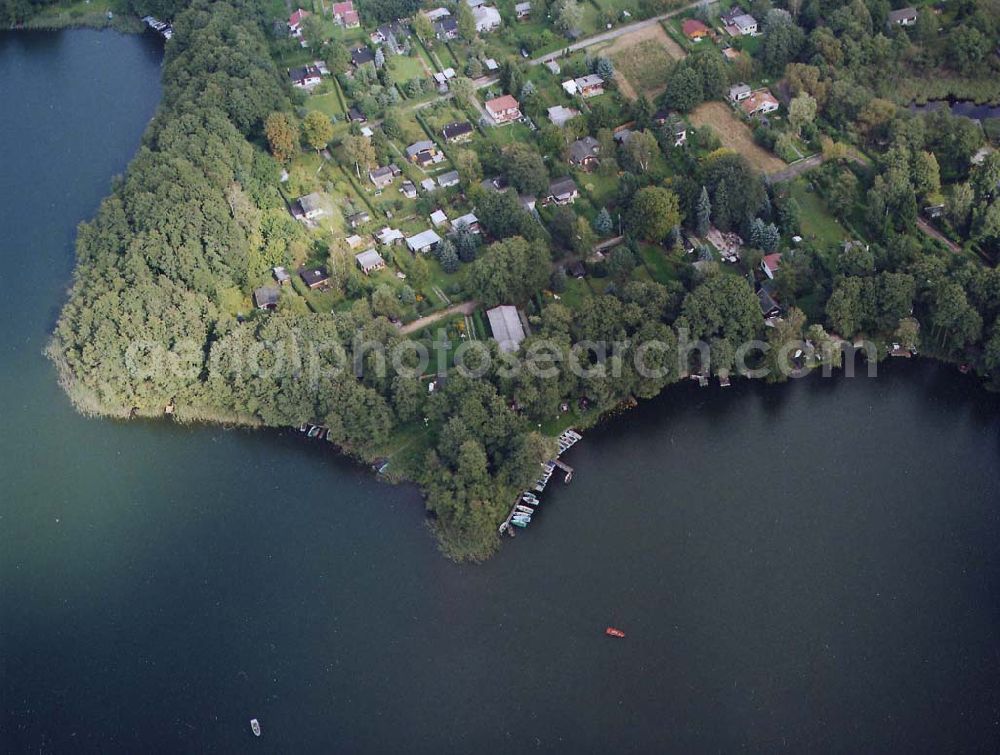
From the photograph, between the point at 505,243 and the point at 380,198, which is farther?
the point at 380,198

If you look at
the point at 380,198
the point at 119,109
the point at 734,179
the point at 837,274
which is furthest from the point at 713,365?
the point at 119,109

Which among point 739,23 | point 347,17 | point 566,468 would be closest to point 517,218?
point 566,468

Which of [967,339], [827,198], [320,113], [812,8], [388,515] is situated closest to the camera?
[388,515]

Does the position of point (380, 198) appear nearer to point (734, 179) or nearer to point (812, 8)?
point (734, 179)

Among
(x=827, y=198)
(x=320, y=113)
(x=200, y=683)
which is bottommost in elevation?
(x=200, y=683)

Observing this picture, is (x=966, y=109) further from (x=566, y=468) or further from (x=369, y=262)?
(x=369, y=262)

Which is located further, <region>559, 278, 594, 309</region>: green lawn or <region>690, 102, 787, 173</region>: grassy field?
<region>690, 102, 787, 173</region>: grassy field

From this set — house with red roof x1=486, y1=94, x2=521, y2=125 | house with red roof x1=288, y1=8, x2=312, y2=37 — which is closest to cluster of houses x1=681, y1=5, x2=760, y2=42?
house with red roof x1=486, y1=94, x2=521, y2=125

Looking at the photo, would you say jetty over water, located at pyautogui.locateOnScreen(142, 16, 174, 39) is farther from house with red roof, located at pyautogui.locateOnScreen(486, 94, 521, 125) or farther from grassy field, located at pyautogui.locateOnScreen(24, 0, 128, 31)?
house with red roof, located at pyautogui.locateOnScreen(486, 94, 521, 125)
